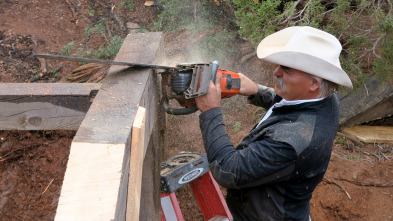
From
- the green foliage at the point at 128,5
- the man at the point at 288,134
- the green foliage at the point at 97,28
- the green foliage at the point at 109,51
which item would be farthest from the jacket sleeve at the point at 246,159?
the green foliage at the point at 128,5

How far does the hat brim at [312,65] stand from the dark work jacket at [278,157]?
0.16 m

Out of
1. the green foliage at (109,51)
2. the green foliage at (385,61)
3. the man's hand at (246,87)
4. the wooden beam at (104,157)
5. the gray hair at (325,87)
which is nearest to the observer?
the wooden beam at (104,157)

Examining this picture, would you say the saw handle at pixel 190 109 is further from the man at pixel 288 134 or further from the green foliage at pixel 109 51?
the green foliage at pixel 109 51

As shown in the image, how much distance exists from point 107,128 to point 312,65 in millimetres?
1074

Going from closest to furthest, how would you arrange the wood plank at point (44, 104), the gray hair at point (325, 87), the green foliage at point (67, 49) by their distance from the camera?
the gray hair at point (325, 87)
the wood plank at point (44, 104)
the green foliage at point (67, 49)

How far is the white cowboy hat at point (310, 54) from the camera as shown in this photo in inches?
68.0

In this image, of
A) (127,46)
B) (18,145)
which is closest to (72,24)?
(18,145)

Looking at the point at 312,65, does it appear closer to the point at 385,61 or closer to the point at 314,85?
the point at 314,85

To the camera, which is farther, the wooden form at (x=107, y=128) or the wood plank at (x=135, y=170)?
the wood plank at (x=135, y=170)

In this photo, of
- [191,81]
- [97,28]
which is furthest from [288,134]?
[97,28]

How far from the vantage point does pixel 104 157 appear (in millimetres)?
1288

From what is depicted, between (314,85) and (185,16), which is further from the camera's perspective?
(185,16)

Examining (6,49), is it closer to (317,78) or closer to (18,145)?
(18,145)

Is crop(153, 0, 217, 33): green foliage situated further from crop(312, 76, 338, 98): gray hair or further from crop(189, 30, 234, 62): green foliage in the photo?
crop(312, 76, 338, 98): gray hair
